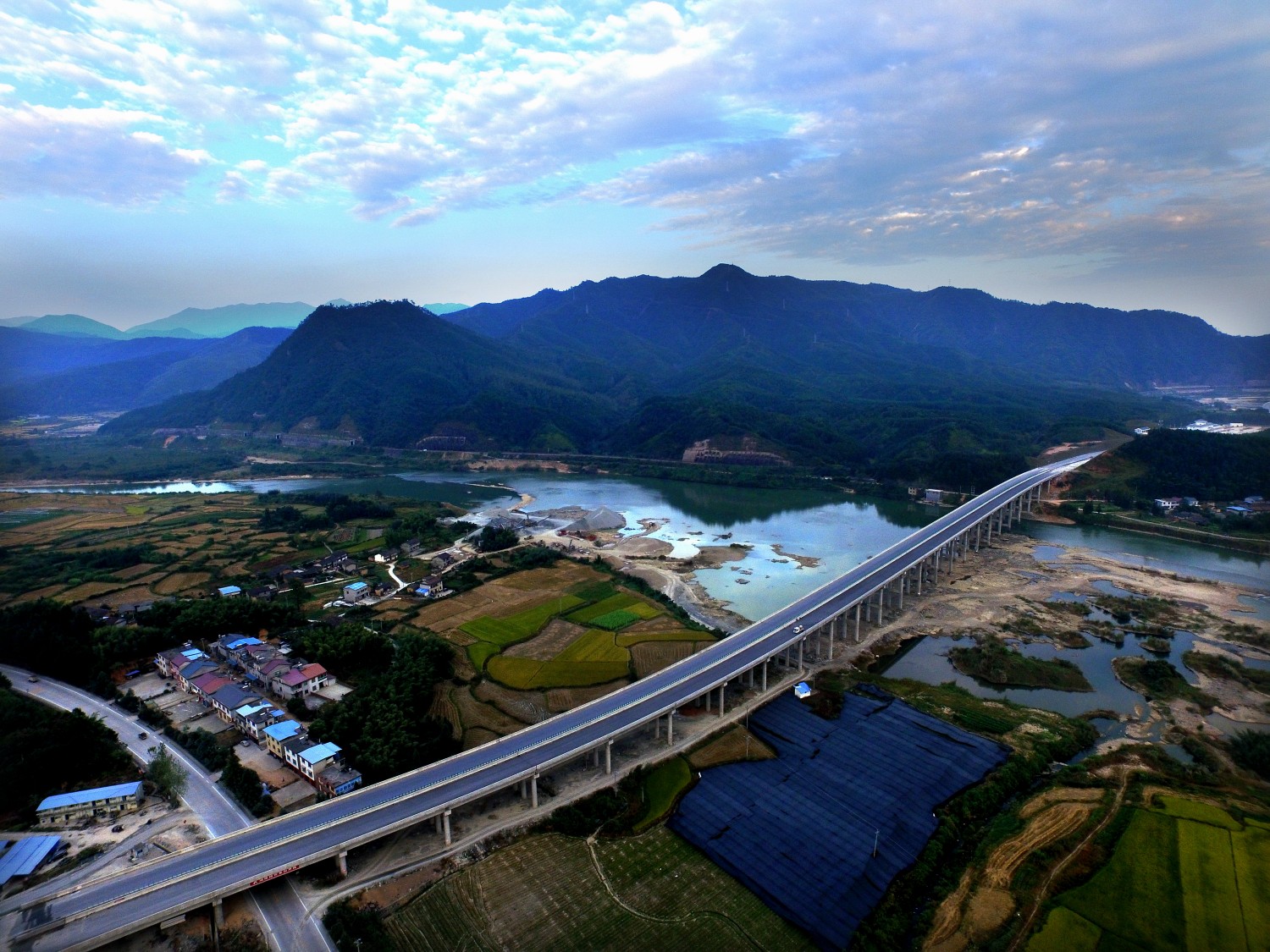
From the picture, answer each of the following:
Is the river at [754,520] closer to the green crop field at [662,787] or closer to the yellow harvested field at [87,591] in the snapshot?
the green crop field at [662,787]

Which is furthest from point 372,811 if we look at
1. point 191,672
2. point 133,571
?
point 133,571

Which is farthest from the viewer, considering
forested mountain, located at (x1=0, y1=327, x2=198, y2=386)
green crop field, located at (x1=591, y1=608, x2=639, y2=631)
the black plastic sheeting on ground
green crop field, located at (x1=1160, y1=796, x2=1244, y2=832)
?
forested mountain, located at (x1=0, y1=327, x2=198, y2=386)

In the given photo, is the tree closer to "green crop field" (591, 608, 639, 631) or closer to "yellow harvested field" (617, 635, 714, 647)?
"yellow harvested field" (617, 635, 714, 647)

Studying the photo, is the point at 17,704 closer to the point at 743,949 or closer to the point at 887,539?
the point at 743,949

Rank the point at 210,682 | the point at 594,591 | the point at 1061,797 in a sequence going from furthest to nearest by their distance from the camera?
the point at 594,591, the point at 210,682, the point at 1061,797

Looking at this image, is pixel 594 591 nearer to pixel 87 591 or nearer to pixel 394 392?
pixel 87 591

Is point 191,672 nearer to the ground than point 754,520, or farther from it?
farther from it

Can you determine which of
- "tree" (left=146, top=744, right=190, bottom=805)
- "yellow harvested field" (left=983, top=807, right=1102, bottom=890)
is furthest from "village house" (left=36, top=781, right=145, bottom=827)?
"yellow harvested field" (left=983, top=807, right=1102, bottom=890)
